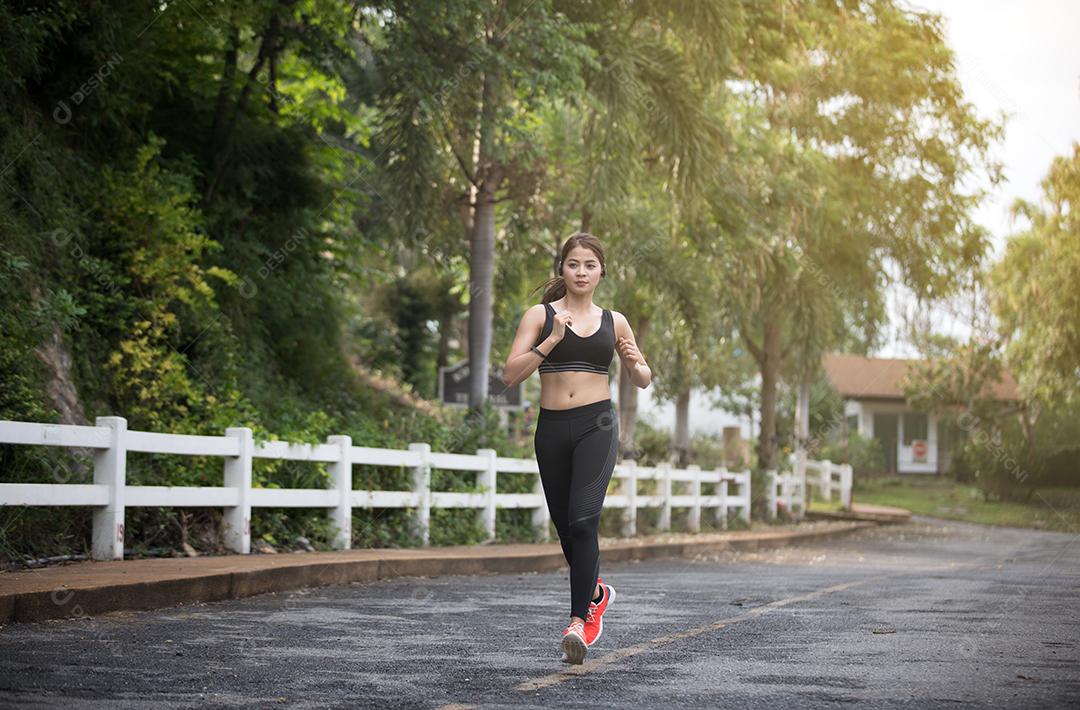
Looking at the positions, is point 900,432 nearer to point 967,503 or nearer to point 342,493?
point 967,503

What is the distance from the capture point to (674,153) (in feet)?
68.2

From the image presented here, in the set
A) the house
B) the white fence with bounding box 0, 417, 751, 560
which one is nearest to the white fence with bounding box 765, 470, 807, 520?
the white fence with bounding box 0, 417, 751, 560

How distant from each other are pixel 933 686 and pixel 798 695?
67cm

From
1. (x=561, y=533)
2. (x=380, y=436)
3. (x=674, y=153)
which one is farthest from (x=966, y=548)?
(x=561, y=533)

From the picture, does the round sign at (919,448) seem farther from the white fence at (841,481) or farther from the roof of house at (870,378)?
the white fence at (841,481)

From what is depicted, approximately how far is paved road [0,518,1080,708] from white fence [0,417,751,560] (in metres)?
1.45

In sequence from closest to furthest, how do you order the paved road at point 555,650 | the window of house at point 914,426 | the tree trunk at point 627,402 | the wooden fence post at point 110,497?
1. the paved road at point 555,650
2. the wooden fence post at point 110,497
3. the tree trunk at point 627,402
4. the window of house at point 914,426

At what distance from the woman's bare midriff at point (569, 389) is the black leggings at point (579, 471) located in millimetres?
31

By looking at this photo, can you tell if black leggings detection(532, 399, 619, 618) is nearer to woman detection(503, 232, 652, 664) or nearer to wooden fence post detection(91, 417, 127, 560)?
woman detection(503, 232, 652, 664)

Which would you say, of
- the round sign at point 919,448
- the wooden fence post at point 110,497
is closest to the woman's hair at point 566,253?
the wooden fence post at point 110,497

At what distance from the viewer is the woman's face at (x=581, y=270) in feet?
23.0

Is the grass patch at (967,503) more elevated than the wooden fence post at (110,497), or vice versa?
the wooden fence post at (110,497)

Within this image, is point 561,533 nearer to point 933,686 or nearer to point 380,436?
point 933,686

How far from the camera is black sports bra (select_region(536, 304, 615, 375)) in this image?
6.91 meters
